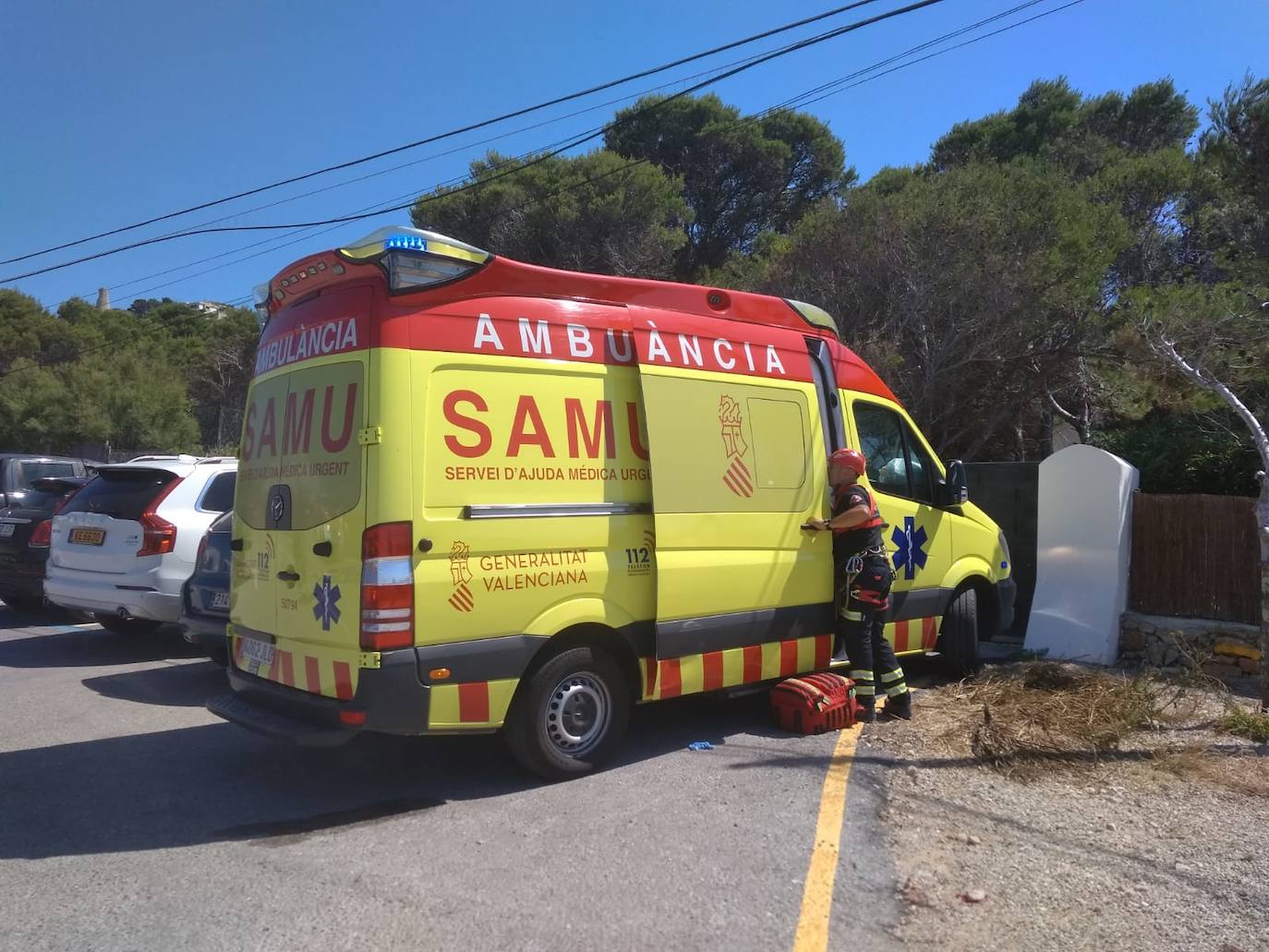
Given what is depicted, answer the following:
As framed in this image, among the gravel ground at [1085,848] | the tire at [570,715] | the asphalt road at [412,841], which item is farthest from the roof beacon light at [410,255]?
the gravel ground at [1085,848]

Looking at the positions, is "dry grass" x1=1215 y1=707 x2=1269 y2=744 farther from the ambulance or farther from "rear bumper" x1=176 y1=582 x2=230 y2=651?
"rear bumper" x1=176 y1=582 x2=230 y2=651

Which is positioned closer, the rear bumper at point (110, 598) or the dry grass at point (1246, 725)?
the dry grass at point (1246, 725)

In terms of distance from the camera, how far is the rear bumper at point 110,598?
25.3ft

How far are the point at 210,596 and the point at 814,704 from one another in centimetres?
443

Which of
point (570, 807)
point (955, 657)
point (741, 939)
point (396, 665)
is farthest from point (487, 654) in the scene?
point (955, 657)

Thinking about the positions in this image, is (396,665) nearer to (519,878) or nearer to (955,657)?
(519,878)

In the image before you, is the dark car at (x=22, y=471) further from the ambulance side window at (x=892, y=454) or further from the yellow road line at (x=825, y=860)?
the yellow road line at (x=825, y=860)

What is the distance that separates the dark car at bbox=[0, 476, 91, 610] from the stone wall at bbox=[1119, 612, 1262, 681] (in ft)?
32.5

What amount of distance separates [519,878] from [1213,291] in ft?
32.5

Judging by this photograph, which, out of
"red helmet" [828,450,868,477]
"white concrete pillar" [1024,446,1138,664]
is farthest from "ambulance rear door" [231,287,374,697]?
"white concrete pillar" [1024,446,1138,664]

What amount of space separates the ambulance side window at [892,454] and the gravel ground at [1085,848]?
181 cm

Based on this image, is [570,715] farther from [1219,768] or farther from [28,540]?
[28,540]

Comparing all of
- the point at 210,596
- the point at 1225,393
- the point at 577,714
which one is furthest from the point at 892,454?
the point at 210,596

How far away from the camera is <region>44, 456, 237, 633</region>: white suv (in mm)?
7762
